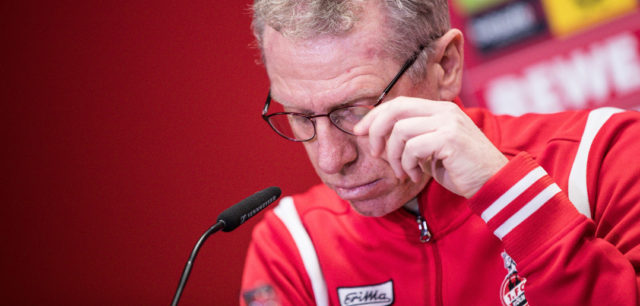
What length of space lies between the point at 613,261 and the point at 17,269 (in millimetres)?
2064

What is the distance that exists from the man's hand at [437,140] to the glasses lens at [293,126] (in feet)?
0.66

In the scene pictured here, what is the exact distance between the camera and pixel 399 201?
1243 mm

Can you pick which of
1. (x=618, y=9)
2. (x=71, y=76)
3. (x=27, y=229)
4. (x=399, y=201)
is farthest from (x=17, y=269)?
(x=618, y=9)

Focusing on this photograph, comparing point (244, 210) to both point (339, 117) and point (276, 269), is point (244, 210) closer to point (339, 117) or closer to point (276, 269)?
point (339, 117)

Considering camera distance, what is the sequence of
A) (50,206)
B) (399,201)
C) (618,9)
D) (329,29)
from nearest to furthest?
(329,29)
(399,201)
(618,9)
(50,206)

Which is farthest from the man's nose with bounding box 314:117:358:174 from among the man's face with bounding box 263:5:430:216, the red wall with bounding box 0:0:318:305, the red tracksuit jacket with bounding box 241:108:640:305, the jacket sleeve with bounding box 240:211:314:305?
the red wall with bounding box 0:0:318:305

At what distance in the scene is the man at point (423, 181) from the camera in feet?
3.09

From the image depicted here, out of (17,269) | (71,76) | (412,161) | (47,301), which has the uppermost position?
(71,76)

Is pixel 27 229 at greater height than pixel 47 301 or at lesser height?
greater

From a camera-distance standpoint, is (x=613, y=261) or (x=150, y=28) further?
(x=150, y=28)

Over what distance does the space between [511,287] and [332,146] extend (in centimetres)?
44

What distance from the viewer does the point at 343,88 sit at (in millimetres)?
1120

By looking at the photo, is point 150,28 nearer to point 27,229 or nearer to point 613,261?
point 27,229

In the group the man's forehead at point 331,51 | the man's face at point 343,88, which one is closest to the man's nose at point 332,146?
the man's face at point 343,88
